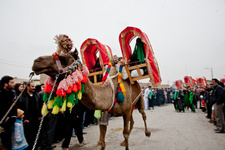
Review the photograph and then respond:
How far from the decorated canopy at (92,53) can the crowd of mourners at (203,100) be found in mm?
4801

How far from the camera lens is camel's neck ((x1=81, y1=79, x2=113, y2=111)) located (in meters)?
2.37

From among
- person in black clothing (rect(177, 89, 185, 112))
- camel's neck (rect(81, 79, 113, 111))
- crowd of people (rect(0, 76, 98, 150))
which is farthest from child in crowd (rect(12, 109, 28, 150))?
person in black clothing (rect(177, 89, 185, 112))

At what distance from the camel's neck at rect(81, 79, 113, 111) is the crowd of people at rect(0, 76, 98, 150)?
1.46 metres

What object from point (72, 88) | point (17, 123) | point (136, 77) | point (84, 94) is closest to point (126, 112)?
point (136, 77)

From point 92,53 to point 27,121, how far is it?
2970mm

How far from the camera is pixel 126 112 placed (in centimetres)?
376

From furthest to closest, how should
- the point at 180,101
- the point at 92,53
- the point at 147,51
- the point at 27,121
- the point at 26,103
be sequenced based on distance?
the point at 180,101
the point at 92,53
the point at 147,51
the point at 26,103
the point at 27,121

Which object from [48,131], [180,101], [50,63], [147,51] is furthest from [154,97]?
[50,63]

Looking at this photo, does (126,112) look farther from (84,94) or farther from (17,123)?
(17,123)

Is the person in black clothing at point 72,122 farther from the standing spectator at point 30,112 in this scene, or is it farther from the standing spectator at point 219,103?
the standing spectator at point 219,103

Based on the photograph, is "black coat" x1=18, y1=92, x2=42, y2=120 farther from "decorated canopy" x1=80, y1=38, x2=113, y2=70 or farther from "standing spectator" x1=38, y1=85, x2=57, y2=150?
"decorated canopy" x1=80, y1=38, x2=113, y2=70

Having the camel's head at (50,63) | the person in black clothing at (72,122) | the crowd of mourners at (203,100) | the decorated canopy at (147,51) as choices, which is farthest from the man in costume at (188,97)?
the camel's head at (50,63)

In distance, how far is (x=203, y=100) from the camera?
12344 mm

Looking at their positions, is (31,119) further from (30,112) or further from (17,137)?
(17,137)
